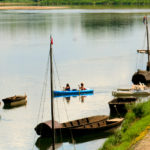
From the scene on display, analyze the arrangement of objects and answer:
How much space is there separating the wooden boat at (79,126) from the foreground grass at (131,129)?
12.1 ft

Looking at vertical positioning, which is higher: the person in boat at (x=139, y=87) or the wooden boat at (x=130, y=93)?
the person in boat at (x=139, y=87)

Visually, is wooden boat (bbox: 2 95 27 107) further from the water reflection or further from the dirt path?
the dirt path

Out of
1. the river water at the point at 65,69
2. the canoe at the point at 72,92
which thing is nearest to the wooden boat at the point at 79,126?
the river water at the point at 65,69

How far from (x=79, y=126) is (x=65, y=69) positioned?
29.4 m

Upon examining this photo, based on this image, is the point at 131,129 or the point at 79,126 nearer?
the point at 131,129

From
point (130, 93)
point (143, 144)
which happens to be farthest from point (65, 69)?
point (143, 144)

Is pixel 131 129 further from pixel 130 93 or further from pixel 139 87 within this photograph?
pixel 139 87

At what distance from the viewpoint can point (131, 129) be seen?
2409 centimetres

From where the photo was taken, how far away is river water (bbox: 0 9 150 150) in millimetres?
33281

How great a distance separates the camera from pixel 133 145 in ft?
68.5

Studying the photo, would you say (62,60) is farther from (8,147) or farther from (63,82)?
(8,147)

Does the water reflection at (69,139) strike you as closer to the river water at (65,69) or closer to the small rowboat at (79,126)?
the river water at (65,69)

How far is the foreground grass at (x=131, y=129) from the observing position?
2241 cm

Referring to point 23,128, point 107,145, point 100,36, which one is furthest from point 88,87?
point 100,36
